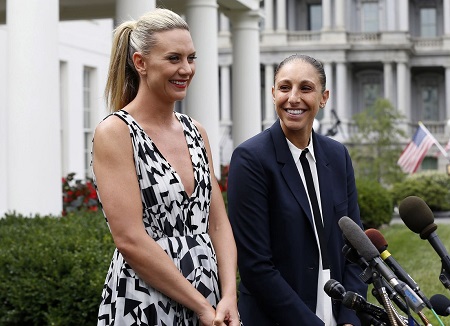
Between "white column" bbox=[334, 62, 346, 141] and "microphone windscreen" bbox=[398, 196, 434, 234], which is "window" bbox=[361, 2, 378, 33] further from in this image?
"microphone windscreen" bbox=[398, 196, 434, 234]

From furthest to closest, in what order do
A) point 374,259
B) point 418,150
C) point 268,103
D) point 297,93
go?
1. point 268,103
2. point 418,150
3. point 297,93
4. point 374,259

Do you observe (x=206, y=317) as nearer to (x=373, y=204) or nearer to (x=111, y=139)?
(x=111, y=139)

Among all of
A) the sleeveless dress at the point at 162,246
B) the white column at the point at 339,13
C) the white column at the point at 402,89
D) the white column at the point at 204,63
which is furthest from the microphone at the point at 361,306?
the white column at the point at 339,13

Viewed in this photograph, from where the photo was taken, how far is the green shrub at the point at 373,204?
2070cm

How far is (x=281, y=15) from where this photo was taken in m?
71.5

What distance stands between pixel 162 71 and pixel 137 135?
0.83 ft

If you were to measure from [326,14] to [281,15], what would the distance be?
10.8ft

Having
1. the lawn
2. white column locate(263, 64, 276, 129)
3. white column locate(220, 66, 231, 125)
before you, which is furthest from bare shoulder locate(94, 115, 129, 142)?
white column locate(220, 66, 231, 125)

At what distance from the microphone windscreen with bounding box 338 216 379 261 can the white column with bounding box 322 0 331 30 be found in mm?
67482

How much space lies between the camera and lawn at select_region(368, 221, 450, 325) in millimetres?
11164

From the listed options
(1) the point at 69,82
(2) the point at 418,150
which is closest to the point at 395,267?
(1) the point at 69,82

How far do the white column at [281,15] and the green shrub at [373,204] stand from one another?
163 ft

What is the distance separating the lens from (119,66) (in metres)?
3.77

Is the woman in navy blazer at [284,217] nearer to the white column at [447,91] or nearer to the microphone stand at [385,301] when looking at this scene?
the microphone stand at [385,301]
